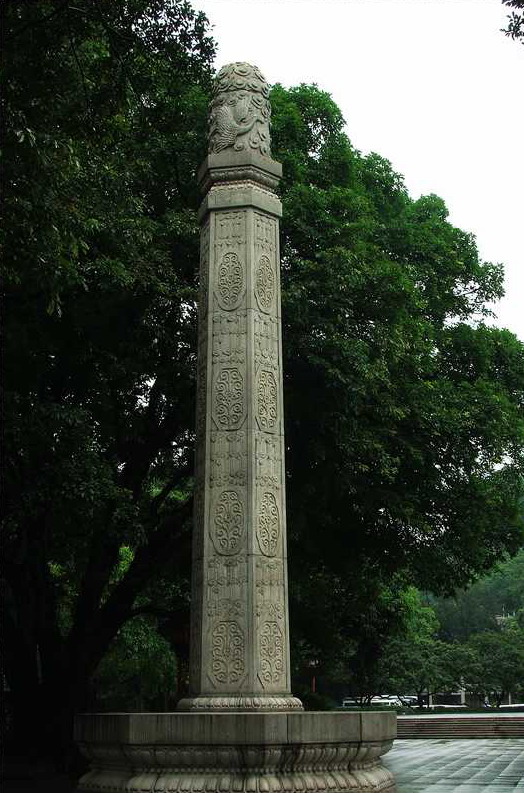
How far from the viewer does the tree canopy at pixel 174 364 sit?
10938mm

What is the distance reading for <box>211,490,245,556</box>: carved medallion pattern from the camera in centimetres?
841

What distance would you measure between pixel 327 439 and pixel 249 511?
6.21 metres

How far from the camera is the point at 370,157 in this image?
67.0 feet

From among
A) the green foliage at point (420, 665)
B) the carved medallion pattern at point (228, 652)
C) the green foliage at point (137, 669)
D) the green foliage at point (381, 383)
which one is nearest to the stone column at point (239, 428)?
the carved medallion pattern at point (228, 652)

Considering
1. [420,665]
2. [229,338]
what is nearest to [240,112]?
[229,338]

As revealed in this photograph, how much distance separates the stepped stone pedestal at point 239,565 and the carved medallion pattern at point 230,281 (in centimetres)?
1

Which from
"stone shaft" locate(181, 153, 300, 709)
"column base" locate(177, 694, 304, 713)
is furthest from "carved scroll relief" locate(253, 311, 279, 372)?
"column base" locate(177, 694, 304, 713)

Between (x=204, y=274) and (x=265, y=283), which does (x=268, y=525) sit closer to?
(x=265, y=283)

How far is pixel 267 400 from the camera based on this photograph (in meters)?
8.99

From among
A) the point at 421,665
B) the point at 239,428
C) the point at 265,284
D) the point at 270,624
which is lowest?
the point at 421,665

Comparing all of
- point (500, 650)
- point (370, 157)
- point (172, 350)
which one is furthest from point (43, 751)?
point (500, 650)

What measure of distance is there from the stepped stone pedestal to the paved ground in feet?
14.0

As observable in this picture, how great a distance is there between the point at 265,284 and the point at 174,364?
5205 mm

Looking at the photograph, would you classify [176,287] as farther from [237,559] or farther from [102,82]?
[237,559]
